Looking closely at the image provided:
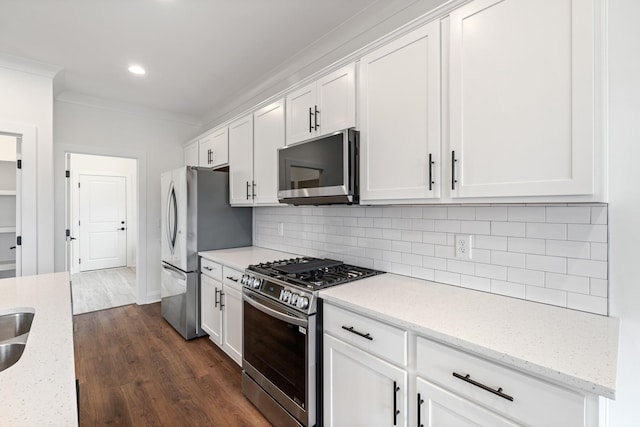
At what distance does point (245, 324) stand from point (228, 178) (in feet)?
5.65

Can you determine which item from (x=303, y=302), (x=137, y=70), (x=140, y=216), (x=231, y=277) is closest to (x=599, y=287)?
(x=303, y=302)

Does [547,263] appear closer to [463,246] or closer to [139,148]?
[463,246]

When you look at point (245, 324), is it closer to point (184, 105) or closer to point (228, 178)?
point (228, 178)

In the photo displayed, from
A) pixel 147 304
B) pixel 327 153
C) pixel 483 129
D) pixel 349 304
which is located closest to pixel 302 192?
pixel 327 153

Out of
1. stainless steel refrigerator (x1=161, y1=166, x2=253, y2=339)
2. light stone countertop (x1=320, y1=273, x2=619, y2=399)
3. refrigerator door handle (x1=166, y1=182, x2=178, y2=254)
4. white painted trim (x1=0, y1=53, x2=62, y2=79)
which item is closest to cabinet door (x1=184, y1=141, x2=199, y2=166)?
stainless steel refrigerator (x1=161, y1=166, x2=253, y2=339)

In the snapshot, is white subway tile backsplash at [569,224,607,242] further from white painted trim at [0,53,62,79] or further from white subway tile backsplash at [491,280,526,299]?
white painted trim at [0,53,62,79]

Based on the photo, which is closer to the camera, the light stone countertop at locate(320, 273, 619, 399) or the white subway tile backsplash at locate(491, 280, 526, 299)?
the light stone countertop at locate(320, 273, 619, 399)

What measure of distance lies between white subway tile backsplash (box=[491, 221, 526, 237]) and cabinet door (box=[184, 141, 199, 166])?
3.63m

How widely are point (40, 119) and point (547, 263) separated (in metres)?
4.22

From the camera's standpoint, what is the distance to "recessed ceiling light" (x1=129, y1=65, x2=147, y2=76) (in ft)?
10.2

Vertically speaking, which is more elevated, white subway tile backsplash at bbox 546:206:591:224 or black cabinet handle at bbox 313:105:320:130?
black cabinet handle at bbox 313:105:320:130

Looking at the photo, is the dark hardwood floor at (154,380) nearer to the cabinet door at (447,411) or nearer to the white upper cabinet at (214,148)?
the cabinet door at (447,411)

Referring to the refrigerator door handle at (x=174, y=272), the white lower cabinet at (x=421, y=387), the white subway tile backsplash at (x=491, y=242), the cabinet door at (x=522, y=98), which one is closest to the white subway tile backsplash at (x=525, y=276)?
the white subway tile backsplash at (x=491, y=242)

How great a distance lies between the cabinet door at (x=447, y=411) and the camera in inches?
41.4
